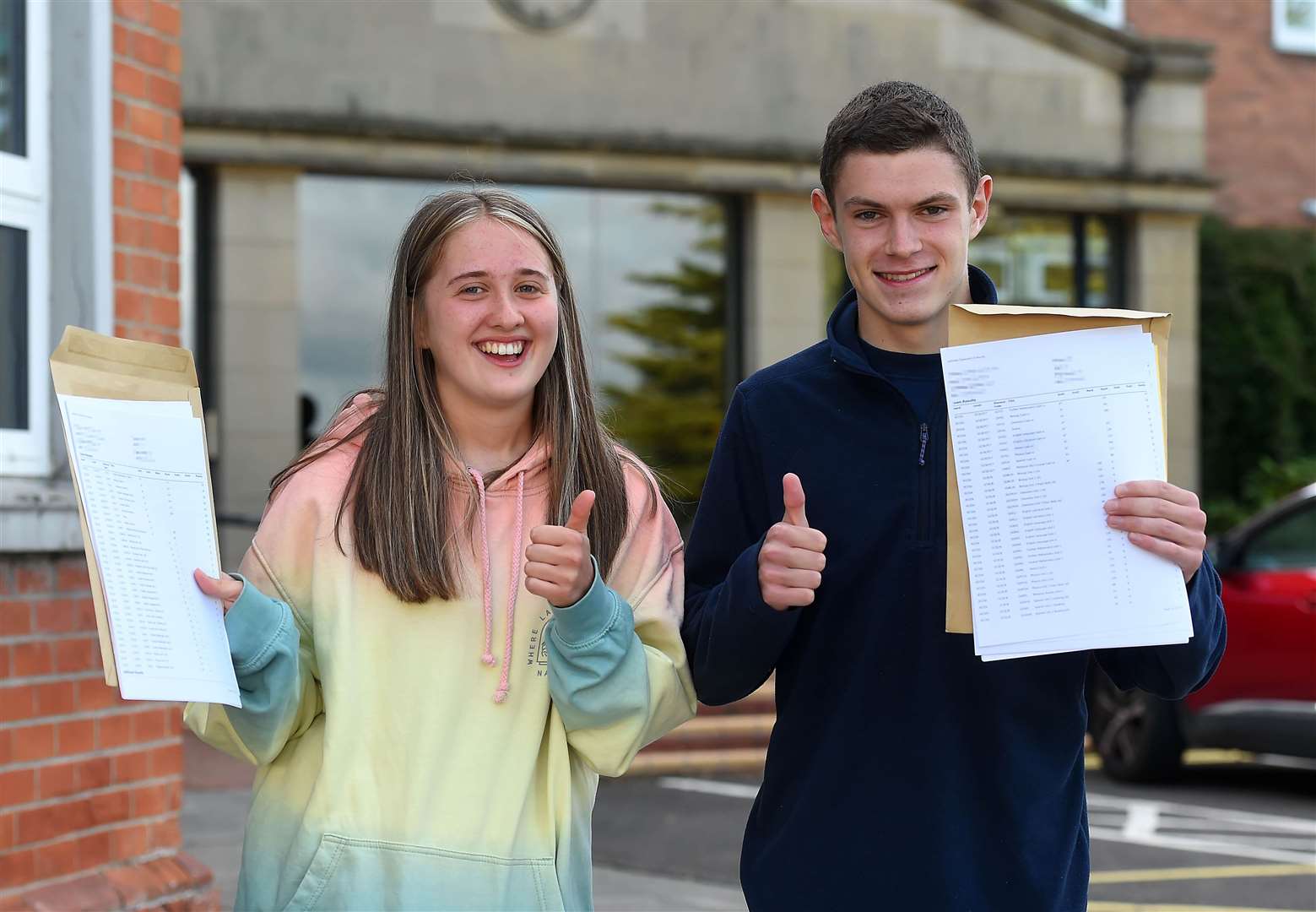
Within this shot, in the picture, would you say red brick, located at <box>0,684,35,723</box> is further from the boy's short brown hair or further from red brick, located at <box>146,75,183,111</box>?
the boy's short brown hair

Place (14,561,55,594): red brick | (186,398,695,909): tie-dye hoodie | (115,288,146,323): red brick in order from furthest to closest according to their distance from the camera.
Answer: (115,288,146,323): red brick → (14,561,55,594): red brick → (186,398,695,909): tie-dye hoodie

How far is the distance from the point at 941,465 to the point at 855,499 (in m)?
0.14

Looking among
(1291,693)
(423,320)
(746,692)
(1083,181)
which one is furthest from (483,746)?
(1083,181)

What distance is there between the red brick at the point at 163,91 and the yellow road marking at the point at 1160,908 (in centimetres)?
431

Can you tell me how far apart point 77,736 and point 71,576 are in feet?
1.34

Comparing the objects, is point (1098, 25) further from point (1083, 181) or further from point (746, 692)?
point (746, 692)

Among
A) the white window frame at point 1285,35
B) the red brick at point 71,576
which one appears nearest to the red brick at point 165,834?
the red brick at point 71,576

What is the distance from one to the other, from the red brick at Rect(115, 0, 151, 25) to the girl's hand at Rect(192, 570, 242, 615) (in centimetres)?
273

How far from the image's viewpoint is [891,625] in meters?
2.66

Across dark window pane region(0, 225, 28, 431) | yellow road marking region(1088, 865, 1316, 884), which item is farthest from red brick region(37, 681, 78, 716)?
yellow road marking region(1088, 865, 1316, 884)

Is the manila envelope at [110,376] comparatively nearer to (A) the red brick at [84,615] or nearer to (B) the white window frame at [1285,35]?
(A) the red brick at [84,615]

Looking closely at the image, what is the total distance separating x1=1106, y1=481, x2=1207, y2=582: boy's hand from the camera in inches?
97.3

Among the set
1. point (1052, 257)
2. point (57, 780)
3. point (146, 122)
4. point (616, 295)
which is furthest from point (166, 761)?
point (1052, 257)

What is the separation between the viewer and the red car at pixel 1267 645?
8.49m
